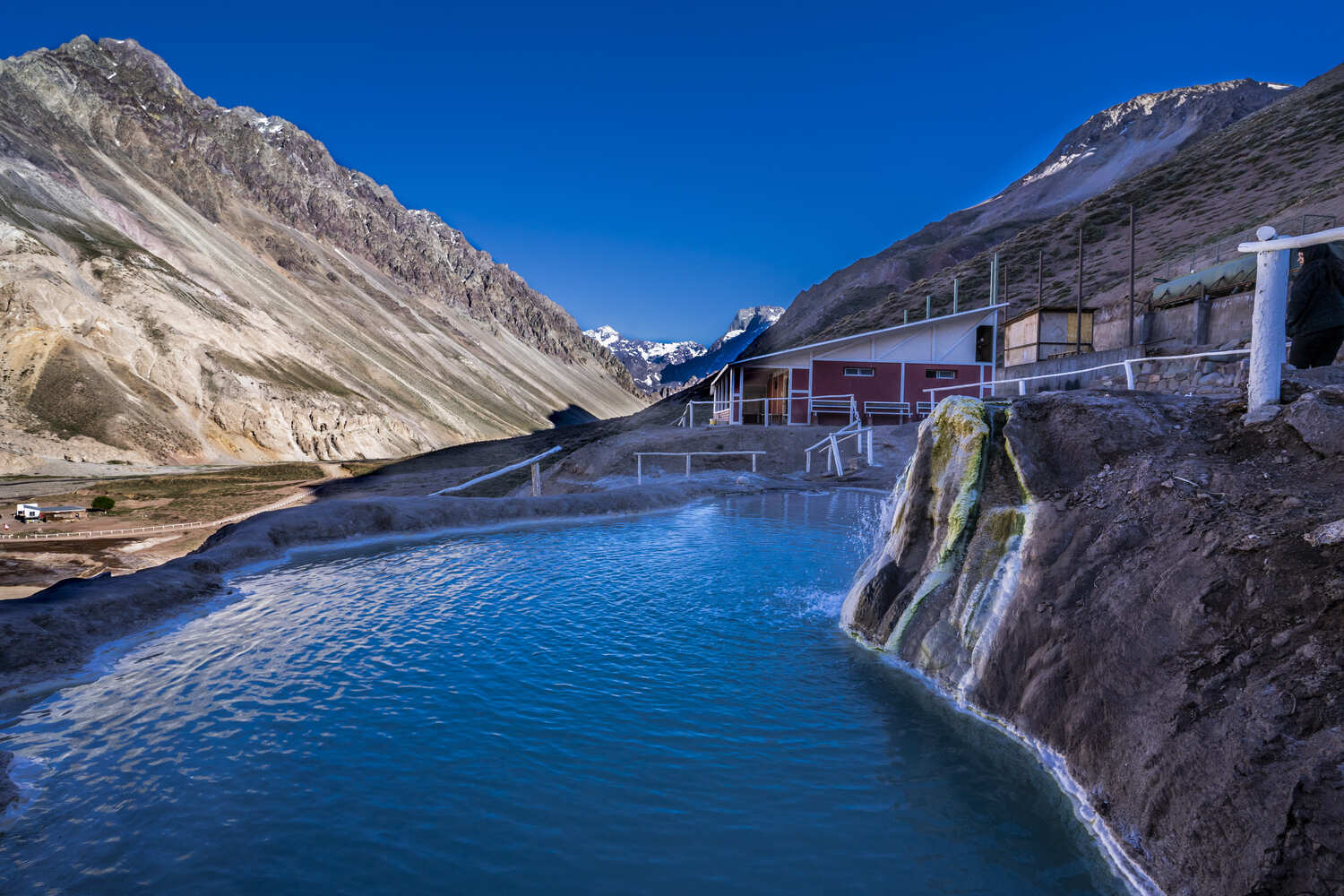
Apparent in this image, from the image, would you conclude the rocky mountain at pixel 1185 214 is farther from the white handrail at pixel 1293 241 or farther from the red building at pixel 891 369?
the white handrail at pixel 1293 241

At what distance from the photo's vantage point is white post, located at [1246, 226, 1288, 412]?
15.9ft

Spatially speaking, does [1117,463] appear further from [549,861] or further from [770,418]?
[770,418]

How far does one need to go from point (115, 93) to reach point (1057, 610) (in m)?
123

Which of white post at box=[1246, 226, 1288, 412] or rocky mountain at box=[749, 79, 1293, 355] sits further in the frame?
rocky mountain at box=[749, 79, 1293, 355]

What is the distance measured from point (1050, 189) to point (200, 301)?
446 feet

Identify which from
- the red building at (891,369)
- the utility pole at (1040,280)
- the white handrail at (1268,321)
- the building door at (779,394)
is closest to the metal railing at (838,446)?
the red building at (891,369)

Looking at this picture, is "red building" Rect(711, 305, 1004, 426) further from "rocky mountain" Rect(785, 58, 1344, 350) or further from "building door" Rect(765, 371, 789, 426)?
"rocky mountain" Rect(785, 58, 1344, 350)

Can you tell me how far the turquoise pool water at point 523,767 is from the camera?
357 cm

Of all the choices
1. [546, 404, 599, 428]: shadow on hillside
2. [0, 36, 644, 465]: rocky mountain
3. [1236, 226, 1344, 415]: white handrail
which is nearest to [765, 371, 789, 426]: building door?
[1236, 226, 1344, 415]: white handrail

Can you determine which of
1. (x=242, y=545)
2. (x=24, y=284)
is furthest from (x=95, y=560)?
(x=24, y=284)

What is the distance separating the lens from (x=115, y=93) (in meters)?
89.6

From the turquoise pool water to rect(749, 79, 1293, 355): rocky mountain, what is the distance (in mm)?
87186

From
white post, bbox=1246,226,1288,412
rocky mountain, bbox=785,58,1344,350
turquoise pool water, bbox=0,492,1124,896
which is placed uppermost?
rocky mountain, bbox=785,58,1344,350

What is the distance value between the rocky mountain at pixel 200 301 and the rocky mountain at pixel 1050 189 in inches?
1908
